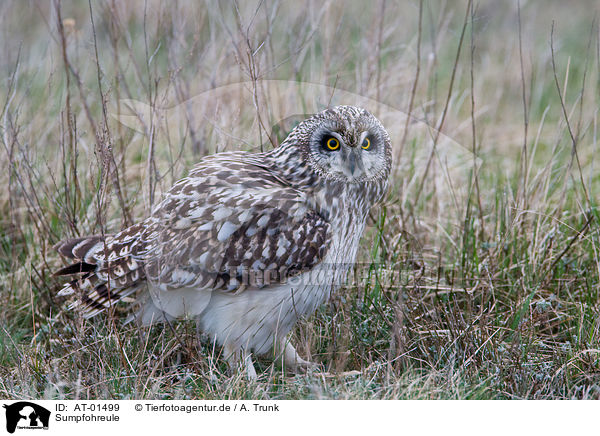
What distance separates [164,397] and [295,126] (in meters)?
1.19

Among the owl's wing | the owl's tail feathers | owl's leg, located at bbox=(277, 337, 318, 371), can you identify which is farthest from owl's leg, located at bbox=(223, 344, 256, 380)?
the owl's tail feathers

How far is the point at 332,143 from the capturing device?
255cm

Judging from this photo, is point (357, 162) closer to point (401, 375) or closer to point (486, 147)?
point (401, 375)

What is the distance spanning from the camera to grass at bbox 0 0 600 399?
2572 mm

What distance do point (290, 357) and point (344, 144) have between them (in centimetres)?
92

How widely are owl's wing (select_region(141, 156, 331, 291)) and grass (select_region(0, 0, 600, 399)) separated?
0.96 ft

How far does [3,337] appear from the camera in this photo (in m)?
2.87

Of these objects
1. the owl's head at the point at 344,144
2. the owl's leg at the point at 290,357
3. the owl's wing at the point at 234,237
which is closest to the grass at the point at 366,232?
the owl's leg at the point at 290,357

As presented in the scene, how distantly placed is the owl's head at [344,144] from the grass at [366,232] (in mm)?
406
